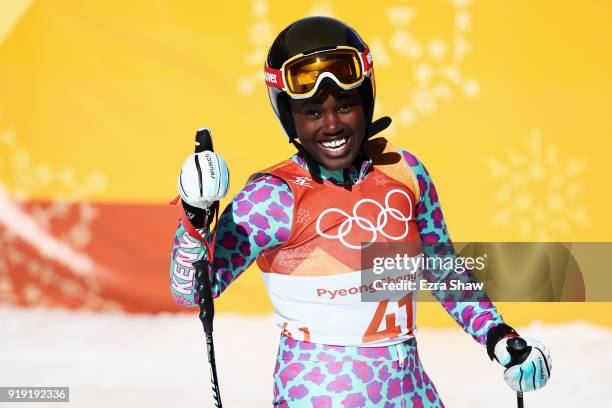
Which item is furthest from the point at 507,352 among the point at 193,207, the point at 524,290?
the point at 524,290

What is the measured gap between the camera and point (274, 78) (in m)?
2.35

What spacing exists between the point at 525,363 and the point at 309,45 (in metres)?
0.94

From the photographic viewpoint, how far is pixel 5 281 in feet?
17.9

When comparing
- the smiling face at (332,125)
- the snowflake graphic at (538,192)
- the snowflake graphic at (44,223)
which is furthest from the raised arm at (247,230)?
the snowflake graphic at (44,223)

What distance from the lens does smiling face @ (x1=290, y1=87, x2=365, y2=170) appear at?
2.29m

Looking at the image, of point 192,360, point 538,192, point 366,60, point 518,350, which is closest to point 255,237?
point 366,60

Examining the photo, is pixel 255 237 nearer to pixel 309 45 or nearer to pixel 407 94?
pixel 309 45

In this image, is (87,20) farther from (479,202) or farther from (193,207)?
(193,207)

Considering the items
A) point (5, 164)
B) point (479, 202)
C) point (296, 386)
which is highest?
point (5, 164)

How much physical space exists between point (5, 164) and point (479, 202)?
2.70 m

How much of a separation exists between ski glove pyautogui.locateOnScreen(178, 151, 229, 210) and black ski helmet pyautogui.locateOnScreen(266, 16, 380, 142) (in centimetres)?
42

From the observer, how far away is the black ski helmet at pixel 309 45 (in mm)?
2303

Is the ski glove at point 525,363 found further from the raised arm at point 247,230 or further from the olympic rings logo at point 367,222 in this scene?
the raised arm at point 247,230

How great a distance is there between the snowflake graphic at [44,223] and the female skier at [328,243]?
3.17 m
